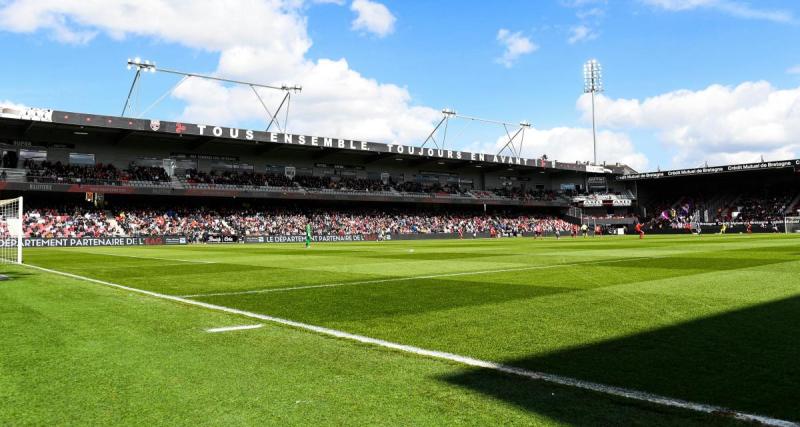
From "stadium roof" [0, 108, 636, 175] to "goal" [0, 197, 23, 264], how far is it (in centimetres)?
2643

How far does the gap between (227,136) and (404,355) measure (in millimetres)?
55527

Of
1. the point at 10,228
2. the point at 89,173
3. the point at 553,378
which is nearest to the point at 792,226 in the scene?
the point at 553,378

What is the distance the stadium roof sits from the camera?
1921 inches

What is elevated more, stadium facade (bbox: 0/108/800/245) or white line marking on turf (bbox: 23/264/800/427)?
stadium facade (bbox: 0/108/800/245)

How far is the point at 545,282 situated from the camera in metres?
12.3

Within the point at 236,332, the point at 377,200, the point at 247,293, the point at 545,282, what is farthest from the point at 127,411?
the point at 377,200

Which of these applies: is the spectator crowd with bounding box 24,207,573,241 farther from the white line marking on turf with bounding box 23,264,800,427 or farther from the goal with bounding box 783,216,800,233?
the white line marking on turf with bounding box 23,264,800,427

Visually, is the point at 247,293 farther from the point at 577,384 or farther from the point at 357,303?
the point at 577,384

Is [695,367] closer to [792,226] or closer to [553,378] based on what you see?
[553,378]

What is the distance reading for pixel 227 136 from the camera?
188 ft

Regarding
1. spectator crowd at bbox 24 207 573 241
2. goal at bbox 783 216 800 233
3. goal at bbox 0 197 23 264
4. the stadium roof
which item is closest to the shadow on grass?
goal at bbox 0 197 23 264

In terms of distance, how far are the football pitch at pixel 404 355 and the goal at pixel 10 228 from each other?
9118 millimetres

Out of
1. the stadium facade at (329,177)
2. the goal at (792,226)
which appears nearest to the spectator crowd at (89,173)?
the stadium facade at (329,177)

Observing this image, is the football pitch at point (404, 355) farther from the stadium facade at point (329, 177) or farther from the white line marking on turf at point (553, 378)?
the stadium facade at point (329, 177)
